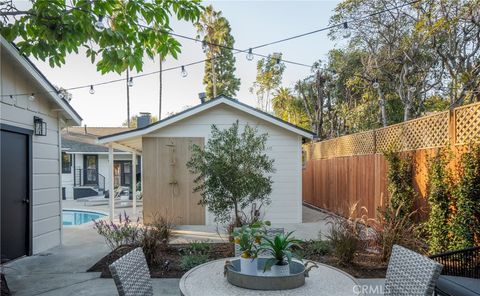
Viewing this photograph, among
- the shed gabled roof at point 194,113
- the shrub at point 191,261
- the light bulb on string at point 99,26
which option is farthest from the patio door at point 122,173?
the light bulb on string at point 99,26

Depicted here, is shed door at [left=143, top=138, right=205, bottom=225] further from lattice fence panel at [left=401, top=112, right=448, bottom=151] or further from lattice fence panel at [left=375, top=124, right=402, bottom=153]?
lattice fence panel at [left=401, top=112, right=448, bottom=151]

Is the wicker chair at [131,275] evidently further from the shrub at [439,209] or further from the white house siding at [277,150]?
the white house siding at [277,150]

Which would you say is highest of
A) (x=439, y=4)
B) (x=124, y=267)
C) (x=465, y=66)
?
(x=439, y=4)

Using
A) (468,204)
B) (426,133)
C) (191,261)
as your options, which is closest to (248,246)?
(191,261)

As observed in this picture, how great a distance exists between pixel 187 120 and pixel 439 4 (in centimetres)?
784

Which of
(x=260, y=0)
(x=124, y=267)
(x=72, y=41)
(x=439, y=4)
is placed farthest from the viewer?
(x=439, y=4)

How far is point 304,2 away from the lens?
8.02m

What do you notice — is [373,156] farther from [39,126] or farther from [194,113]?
[39,126]

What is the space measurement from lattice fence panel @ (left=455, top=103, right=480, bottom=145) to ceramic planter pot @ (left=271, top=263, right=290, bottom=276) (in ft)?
13.3

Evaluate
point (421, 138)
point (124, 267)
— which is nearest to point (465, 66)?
point (421, 138)

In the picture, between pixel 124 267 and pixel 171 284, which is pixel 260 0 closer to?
pixel 171 284

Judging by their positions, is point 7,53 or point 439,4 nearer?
point 7,53

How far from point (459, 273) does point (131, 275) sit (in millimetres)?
3319

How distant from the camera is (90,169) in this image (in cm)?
1839
